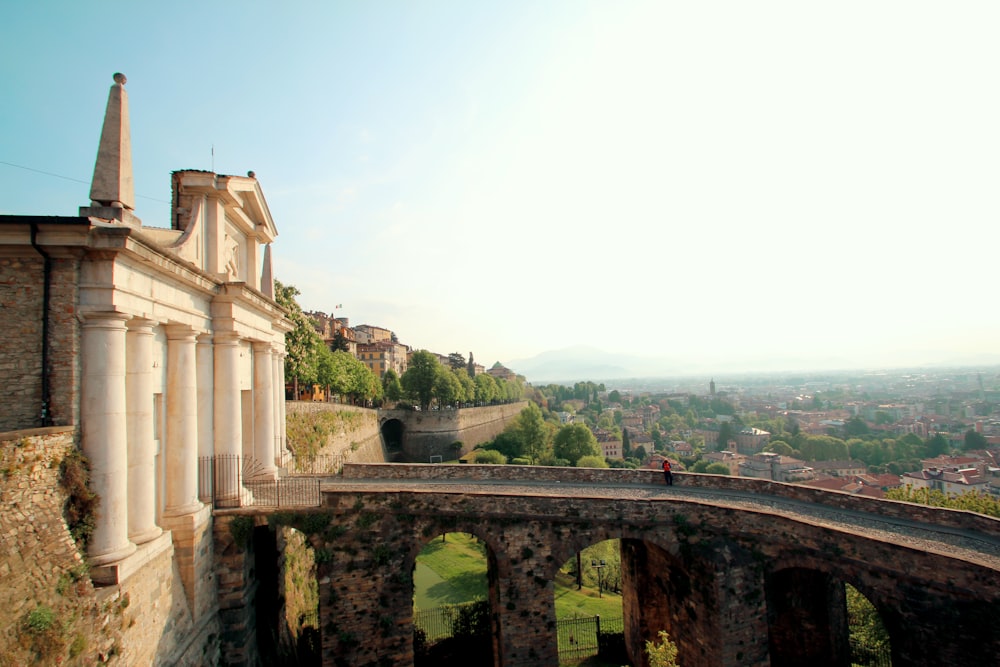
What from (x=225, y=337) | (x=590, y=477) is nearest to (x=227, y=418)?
(x=225, y=337)

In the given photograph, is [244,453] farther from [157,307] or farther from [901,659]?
[901,659]

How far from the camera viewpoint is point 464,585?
3019 centimetres

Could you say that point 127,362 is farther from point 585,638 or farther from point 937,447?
point 937,447

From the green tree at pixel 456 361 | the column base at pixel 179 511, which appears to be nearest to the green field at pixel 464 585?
the column base at pixel 179 511

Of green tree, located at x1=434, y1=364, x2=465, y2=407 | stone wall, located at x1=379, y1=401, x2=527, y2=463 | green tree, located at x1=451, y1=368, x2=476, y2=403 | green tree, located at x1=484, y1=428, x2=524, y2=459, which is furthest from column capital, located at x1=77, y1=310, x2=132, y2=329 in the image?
green tree, located at x1=451, y1=368, x2=476, y2=403

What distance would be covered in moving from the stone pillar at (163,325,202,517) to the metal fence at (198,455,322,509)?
104cm

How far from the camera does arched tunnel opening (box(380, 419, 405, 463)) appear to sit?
59.4 m

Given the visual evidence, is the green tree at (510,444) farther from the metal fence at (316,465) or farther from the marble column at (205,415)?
the marble column at (205,415)

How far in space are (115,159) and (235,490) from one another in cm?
917

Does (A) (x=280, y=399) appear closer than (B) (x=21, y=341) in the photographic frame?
No

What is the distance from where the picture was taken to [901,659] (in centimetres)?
1222

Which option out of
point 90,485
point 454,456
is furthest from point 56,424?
point 454,456

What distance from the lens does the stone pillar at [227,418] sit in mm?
14891

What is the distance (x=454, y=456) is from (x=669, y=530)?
47.3m
